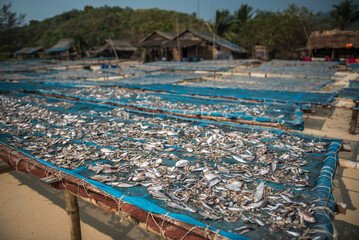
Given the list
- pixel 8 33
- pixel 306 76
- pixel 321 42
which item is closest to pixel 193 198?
pixel 306 76

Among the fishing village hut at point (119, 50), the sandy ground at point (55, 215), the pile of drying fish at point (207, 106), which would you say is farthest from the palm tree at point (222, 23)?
the sandy ground at point (55, 215)

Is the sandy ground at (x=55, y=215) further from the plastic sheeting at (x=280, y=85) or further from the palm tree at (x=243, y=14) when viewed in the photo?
the palm tree at (x=243, y=14)

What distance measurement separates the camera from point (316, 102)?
701 centimetres

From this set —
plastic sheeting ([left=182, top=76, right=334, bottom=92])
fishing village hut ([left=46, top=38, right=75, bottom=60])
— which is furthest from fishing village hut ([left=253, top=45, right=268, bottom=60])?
fishing village hut ([left=46, top=38, right=75, bottom=60])

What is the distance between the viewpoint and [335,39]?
76.4 ft

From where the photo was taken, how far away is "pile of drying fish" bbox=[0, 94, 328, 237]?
2.07 metres

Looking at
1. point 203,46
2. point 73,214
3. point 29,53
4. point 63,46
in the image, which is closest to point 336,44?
point 203,46

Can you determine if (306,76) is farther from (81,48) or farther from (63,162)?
(81,48)

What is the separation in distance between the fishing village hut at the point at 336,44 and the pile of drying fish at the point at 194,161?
79.5ft

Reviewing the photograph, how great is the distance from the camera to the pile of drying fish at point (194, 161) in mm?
2070

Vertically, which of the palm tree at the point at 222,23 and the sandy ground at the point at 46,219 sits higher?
the palm tree at the point at 222,23

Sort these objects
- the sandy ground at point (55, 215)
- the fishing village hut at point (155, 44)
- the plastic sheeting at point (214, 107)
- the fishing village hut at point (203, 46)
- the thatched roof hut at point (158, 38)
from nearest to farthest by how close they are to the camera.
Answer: the sandy ground at point (55, 215) < the plastic sheeting at point (214, 107) < the fishing village hut at point (203, 46) < the fishing village hut at point (155, 44) < the thatched roof hut at point (158, 38)

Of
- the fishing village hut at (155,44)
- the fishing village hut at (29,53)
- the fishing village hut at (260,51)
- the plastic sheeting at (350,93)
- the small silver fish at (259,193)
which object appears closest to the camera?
the small silver fish at (259,193)

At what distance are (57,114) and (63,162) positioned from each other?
3.00 metres
